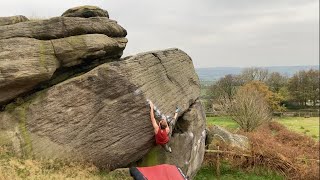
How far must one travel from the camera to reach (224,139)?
33062 millimetres

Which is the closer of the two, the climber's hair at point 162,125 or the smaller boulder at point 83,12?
the climber's hair at point 162,125

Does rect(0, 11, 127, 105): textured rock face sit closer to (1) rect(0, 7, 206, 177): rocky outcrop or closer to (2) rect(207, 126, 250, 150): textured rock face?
(1) rect(0, 7, 206, 177): rocky outcrop

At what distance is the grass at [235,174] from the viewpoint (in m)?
28.5

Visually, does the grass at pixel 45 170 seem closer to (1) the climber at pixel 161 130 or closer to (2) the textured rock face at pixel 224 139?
(1) the climber at pixel 161 130

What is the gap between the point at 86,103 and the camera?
16.9m

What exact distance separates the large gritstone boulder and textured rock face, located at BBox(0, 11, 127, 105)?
0.88m

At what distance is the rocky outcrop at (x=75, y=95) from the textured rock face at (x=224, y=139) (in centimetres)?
1349

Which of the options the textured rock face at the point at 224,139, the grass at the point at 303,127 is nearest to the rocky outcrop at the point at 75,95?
the textured rock face at the point at 224,139

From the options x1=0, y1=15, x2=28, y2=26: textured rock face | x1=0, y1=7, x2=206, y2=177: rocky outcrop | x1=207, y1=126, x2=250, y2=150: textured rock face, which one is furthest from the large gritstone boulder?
x1=207, y1=126, x2=250, y2=150: textured rock face

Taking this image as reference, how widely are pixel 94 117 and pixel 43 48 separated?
12.0ft

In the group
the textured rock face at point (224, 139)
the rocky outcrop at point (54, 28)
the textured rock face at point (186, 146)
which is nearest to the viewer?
the rocky outcrop at point (54, 28)

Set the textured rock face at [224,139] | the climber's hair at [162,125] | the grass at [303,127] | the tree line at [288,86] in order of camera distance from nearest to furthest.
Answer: the climber's hair at [162,125], the textured rock face at [224,139], the grass at [303,127], the tree line at [288,86]

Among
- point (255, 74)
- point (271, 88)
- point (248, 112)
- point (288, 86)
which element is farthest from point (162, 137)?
point (255, 74)

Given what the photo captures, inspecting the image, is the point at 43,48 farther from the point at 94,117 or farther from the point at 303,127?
the point at 303,127
